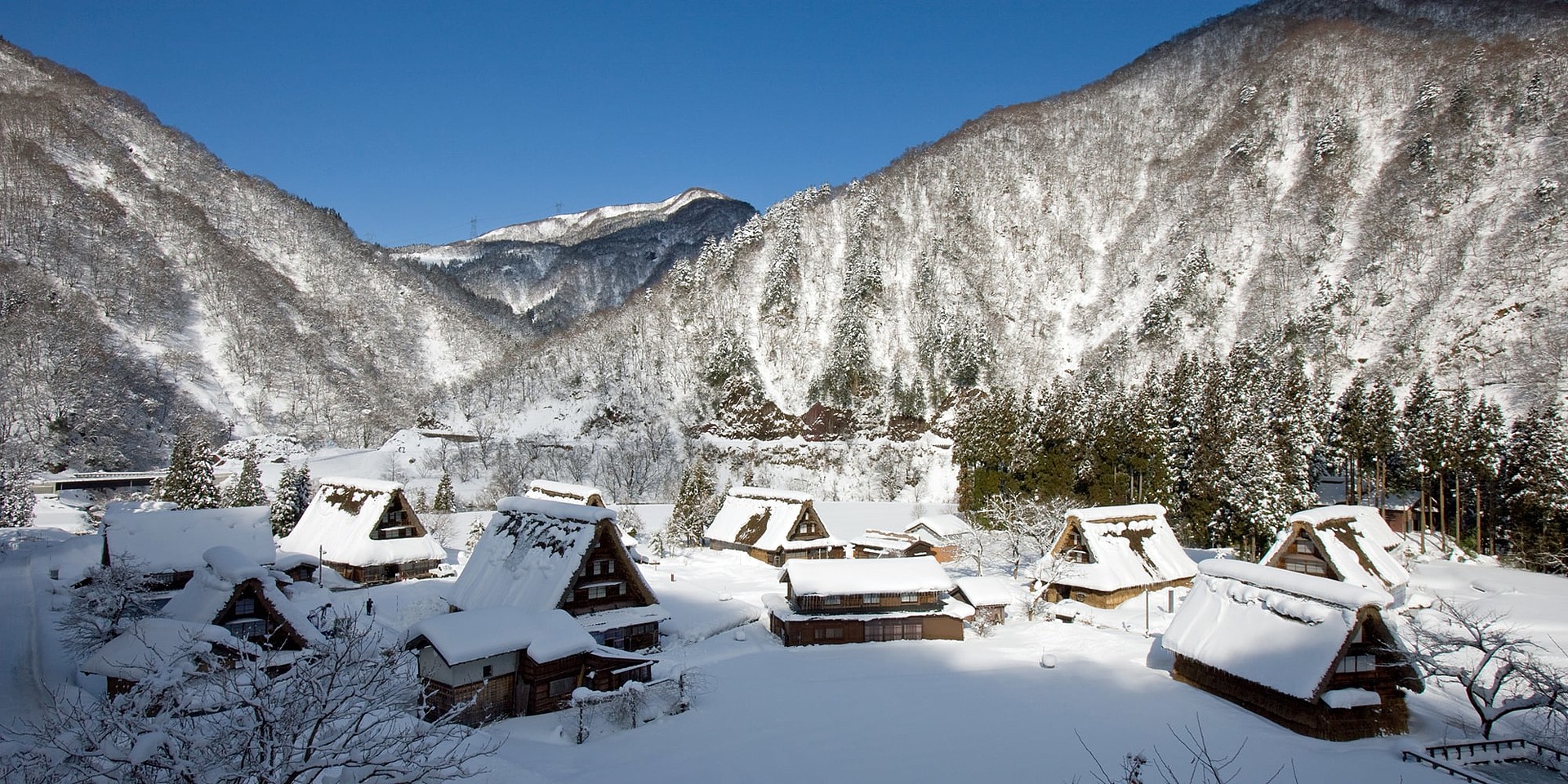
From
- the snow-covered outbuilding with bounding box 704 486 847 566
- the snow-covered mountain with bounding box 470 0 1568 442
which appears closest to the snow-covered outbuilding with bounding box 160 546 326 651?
the snow-covered outbuilding with bounding box 704 486 847 566

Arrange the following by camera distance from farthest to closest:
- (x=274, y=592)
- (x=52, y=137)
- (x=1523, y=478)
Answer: (x=52, y=137) < (x=1523, y=478) < (x=274, y=592)

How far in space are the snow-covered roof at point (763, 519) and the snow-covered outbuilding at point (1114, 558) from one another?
54.8 feet

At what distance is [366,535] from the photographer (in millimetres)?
37406

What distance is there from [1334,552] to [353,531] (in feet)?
162

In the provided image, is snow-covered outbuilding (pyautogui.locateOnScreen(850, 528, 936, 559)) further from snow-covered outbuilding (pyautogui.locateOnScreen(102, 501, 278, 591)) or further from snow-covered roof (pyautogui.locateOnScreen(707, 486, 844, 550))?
snow-covered outbuilding (pyautogui.locateOnScreen(102, 501, 278, 591))

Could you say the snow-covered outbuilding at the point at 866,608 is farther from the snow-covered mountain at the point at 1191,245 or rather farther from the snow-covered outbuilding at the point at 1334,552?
the snow-covered mountain at the point at 1191,245

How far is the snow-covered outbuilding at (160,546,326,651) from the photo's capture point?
21.5m

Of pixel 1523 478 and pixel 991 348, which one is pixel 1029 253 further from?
pixel 1523 478

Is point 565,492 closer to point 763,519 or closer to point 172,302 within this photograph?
point 763,519

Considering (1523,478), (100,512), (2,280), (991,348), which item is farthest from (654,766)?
(2,280)

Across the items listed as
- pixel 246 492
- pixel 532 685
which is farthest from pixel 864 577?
pixel 246 492

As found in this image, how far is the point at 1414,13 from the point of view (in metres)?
135

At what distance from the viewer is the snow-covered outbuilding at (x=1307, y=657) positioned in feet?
62.2

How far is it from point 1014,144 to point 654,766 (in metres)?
138
